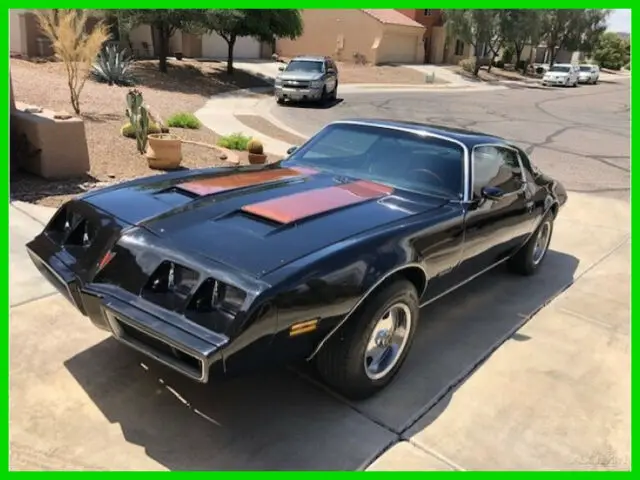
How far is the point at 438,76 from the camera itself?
39562 mm

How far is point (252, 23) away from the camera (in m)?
23.6

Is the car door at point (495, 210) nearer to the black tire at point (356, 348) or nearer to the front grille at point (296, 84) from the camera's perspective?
the black tire at point (356, 348)

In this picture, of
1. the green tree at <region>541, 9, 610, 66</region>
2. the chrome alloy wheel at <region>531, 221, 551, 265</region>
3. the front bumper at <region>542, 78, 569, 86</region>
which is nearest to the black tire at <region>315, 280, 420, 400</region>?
the chrome alloy wheel at <region>531, 221, 551, 265</region>

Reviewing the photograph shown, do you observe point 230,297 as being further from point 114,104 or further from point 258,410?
point 114,104

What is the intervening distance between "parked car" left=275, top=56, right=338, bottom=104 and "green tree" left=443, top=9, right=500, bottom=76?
24191 mm

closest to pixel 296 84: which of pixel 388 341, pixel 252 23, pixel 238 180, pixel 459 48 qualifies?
pixel 252 23

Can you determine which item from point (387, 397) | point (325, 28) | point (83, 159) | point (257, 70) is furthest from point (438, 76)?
point (387, 397)

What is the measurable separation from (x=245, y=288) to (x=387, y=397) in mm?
1291

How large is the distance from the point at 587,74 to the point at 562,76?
631 centimetres

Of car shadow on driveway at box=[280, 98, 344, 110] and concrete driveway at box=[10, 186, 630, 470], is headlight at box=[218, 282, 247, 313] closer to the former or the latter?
concrete driveway at box=[10, 186, 630, 470]

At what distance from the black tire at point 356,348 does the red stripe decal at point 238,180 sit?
1.30 m

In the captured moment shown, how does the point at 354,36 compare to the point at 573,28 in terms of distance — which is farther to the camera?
the point at 573,28

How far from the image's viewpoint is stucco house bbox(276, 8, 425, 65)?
135 ft

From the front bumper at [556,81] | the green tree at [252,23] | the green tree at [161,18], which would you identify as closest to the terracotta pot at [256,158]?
the green tree at [252,23]
